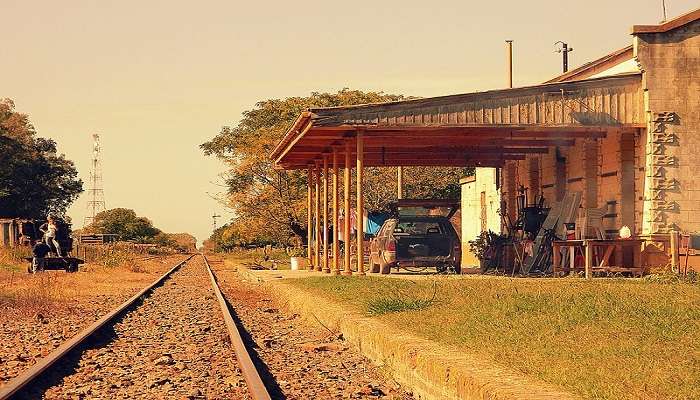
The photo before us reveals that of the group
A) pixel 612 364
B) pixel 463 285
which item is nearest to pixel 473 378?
pixel 612 364

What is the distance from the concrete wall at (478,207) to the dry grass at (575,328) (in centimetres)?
1826

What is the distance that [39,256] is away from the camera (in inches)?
1167

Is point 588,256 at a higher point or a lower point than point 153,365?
higher

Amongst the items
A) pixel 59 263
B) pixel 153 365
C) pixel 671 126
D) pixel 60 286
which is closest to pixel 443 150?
pixel 671 126

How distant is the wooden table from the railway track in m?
8.96

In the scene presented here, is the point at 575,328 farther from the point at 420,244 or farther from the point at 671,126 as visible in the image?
the point at 420,244

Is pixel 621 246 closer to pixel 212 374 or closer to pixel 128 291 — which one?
pixel 128 291

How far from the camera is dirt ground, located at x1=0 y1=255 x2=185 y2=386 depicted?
38.7 feet

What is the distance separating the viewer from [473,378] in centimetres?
749

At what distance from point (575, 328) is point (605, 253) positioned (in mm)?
13868

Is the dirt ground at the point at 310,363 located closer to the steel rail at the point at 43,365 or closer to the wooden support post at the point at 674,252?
the steel rail at the point at 43,365

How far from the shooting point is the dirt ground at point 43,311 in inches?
465

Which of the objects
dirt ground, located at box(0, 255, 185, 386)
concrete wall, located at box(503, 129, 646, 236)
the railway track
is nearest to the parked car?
concrete wall, located at box(503, 129, 646, 236)

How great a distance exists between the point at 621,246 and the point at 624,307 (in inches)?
477
